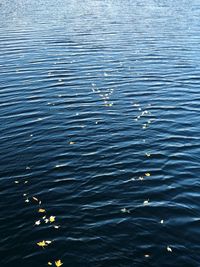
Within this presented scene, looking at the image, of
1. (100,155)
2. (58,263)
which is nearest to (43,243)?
(58,263)

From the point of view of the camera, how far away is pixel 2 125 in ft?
84.0

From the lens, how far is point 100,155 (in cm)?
2127

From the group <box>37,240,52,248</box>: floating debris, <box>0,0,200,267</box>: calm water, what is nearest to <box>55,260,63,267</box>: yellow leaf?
<box>0,0,200,267</box>: calm water

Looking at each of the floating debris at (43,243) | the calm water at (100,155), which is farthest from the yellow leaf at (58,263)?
the floating debris at (43,243)

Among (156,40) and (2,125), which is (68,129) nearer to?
(2,125)

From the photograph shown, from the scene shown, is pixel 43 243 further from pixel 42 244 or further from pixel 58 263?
pixel 58 263

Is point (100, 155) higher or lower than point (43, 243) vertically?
lower

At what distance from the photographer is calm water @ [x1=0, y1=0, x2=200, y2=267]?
14586mm

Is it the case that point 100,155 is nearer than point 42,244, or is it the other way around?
point 42,244

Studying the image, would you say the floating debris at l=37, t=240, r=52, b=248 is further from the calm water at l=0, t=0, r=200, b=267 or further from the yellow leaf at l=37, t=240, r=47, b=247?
the calm water at l=0, t=0, r=200, b=267

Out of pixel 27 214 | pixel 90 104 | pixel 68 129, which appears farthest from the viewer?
pixel 90 104

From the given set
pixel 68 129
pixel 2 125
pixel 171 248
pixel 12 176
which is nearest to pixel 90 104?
pixel 68 129

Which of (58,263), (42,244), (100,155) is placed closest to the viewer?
(58,263)

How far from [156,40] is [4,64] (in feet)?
79.5
